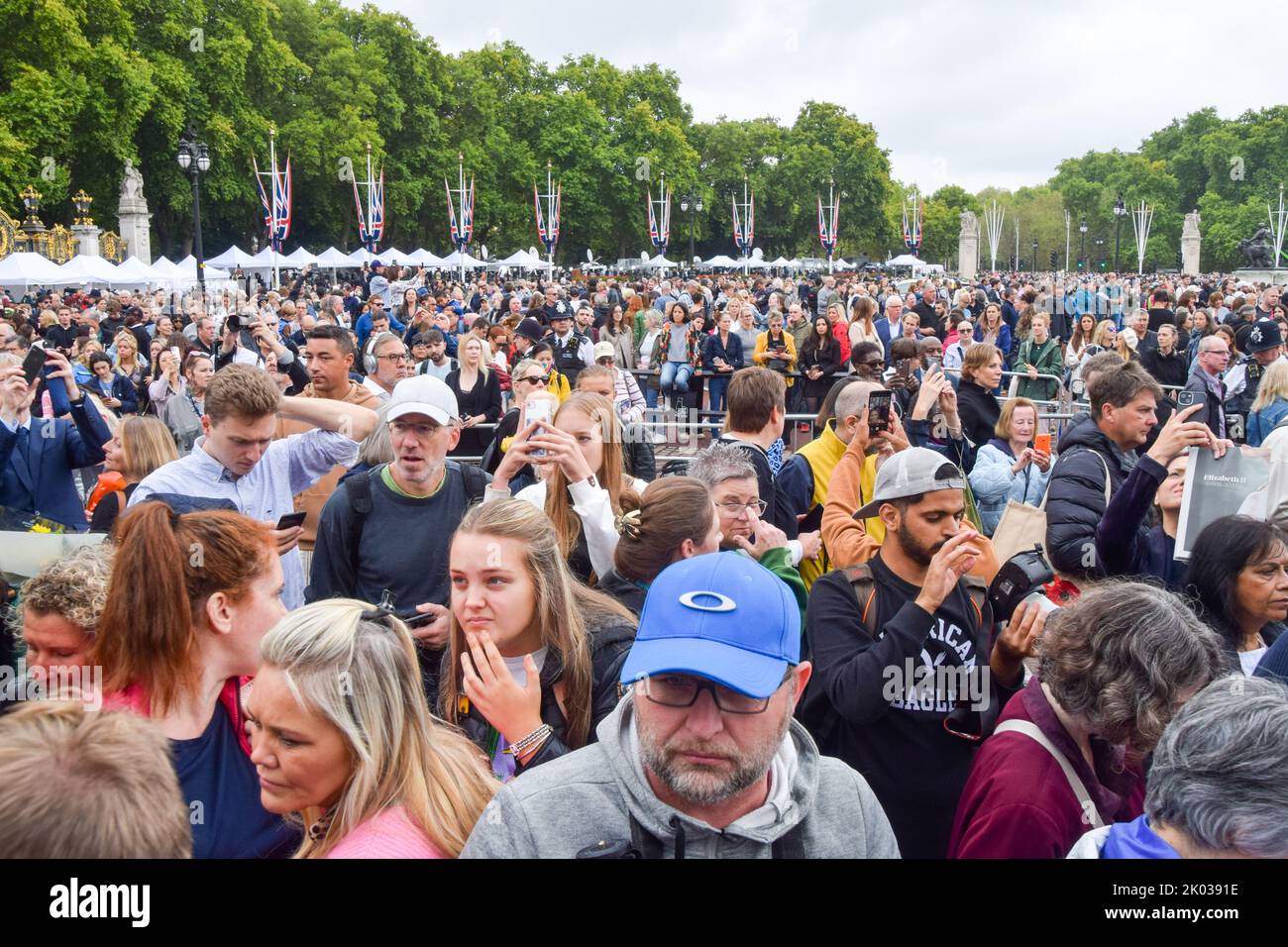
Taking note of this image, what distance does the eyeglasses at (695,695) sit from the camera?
2051 millimetres

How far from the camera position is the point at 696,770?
2.02 m

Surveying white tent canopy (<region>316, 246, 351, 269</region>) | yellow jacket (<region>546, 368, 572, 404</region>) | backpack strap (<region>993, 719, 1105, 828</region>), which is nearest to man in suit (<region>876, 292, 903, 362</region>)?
yellow jacket (<region>546, 368, 572, 404</region>)

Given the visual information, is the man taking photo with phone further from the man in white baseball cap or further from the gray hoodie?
the gray hoodie

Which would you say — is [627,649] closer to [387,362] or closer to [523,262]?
[387,362]

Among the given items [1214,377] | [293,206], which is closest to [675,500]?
[1214,377]

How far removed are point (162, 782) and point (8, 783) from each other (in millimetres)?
222

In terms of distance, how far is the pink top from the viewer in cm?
222

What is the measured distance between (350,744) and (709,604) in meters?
0.87

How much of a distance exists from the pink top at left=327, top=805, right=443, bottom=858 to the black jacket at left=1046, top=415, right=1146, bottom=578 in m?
3.03

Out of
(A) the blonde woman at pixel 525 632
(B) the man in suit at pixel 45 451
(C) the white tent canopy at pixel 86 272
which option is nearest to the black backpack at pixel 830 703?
(A) the blonde woman at pixel 525 632

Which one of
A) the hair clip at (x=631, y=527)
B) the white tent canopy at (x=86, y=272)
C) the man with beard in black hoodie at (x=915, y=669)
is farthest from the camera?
the white tent canopy at (x=86, y=272)

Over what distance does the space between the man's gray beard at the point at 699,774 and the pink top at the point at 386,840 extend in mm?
533

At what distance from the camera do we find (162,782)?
1.79 meters

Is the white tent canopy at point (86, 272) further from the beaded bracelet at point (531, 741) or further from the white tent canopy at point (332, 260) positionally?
the beaded bracelet at point (531, 741)
